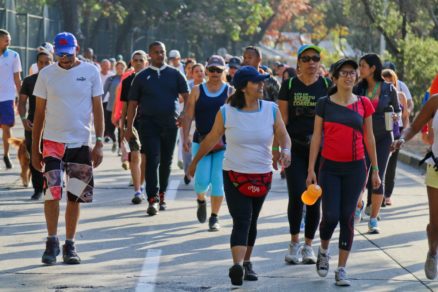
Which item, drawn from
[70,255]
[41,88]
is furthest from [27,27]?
[70,255]

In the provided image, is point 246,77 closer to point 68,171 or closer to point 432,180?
point 432,180

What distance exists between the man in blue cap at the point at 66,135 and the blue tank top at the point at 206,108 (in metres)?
2.38

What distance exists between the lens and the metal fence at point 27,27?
29688 millimetres

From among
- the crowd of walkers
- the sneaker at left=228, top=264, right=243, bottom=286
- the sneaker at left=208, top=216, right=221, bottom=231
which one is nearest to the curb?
the crowd of walkers

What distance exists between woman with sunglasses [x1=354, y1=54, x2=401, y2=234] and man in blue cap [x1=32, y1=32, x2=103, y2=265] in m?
3.12

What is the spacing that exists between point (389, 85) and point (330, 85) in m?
1.97

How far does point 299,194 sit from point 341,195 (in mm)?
847

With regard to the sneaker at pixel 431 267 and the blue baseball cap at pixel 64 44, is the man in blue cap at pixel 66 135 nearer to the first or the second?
the blue baseball cap at pixel 64 44

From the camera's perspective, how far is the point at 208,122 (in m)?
11.6

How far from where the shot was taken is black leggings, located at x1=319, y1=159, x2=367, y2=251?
28.2ft

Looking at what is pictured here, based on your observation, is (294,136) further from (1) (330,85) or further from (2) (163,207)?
(2) (163,207)

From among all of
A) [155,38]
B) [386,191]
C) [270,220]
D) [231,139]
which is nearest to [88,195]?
[231,139]

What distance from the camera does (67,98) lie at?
9.23m

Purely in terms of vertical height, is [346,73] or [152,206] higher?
[346,73]
